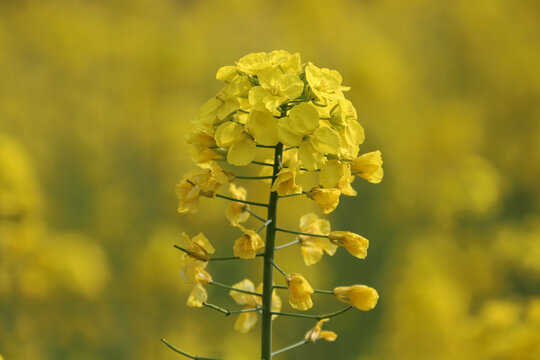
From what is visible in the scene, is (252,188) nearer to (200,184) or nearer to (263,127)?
(200,184)

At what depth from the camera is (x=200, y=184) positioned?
162 centimetres

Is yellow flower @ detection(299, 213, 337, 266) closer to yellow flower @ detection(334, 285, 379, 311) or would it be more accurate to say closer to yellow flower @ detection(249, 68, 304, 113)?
yellow flower @ detection(334, 285, 379, 311)

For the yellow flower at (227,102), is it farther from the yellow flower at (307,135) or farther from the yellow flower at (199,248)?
the yellow flower at (199,248)

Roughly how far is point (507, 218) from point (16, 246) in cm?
375

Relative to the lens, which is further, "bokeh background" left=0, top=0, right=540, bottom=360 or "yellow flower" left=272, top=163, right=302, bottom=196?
"bokeh background" left=0, top=0, right=540, bottom=360

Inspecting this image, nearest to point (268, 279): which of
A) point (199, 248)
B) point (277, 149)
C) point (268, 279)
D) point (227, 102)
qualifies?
point (268, 279)

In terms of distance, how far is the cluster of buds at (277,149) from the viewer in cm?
147

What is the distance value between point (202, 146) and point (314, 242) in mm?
421

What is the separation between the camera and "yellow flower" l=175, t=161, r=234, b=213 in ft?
5.29

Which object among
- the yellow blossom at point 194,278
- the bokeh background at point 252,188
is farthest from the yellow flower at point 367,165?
the bokeh background at point 252,188

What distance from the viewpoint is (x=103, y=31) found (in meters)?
8.36

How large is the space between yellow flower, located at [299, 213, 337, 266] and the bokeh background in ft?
3.71

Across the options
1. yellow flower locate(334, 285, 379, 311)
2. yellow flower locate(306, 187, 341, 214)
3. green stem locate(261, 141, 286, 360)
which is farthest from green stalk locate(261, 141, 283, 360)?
yellow flower locate(334, 285, 379, 311)

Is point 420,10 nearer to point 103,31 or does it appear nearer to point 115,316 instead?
point 103,31
